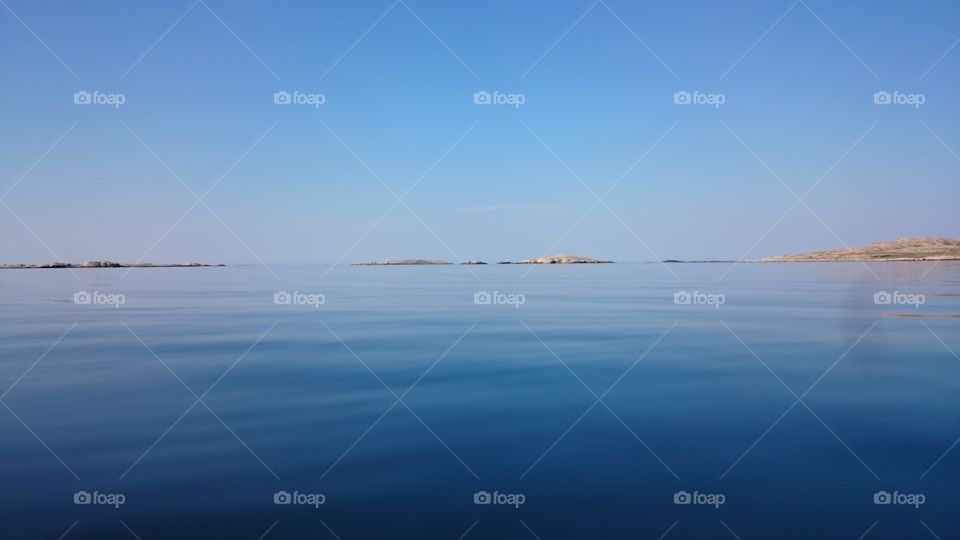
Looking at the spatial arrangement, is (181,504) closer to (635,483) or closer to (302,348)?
(635,483)

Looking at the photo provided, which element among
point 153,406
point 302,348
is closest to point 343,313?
point 302,348

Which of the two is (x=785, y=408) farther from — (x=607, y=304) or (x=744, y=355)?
(x=607, y=304)

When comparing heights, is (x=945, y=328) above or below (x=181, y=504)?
above

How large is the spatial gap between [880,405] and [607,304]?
20.3 metres

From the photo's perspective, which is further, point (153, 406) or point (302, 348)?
point (302, 348)

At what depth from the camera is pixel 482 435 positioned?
31.2 feet

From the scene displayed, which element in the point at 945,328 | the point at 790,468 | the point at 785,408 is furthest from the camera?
the point at 945,328

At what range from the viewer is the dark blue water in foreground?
6.99 meters

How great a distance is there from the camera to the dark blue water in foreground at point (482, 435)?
699 cm

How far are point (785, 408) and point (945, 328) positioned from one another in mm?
13626

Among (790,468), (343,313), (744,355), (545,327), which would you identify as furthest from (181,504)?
(343,313)

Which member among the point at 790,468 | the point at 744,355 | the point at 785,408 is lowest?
the point at 790,468

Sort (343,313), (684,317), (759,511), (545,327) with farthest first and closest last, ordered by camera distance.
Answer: (343,313) → (684,317) → (545,327) → (759,511)

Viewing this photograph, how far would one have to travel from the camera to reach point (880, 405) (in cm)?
1121
